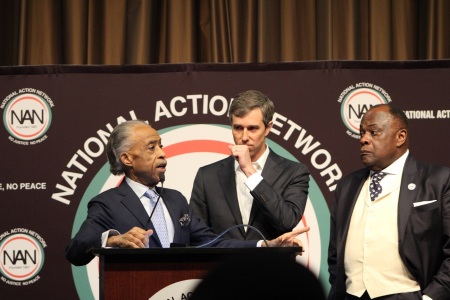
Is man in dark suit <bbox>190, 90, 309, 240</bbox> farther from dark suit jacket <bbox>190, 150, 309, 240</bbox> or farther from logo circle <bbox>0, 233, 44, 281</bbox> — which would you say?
logo circle <bbox>0, 233, 44, 281</bbox>

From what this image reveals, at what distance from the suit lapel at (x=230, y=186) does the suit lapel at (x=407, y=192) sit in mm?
739

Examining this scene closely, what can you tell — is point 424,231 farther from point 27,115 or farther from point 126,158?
point 27,115

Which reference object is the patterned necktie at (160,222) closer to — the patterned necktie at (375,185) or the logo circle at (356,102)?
the patterned necktie at (375,185)

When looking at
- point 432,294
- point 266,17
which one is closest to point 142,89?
point 266,17

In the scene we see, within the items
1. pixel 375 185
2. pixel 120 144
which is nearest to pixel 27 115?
pixel 120 144

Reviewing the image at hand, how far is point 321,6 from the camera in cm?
553

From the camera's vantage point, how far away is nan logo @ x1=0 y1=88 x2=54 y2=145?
15.4 feet

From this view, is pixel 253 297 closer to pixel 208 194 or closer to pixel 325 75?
pixel 208 194

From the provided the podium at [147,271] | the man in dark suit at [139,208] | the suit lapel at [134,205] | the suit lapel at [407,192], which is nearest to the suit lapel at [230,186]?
the man in dark suit at [139,208]

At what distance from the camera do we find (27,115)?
15.4 feet

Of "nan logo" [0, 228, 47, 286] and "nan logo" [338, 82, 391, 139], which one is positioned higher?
"nan logo" [338, 82, 391, 139]

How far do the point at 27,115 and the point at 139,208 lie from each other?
142cm

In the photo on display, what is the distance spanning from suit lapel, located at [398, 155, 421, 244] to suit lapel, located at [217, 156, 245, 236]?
739mm

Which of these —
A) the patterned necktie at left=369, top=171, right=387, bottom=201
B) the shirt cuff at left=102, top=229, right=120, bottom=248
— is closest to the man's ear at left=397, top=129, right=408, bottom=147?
the patterned necktie at left=369, top=171, right=387, bottom=201
